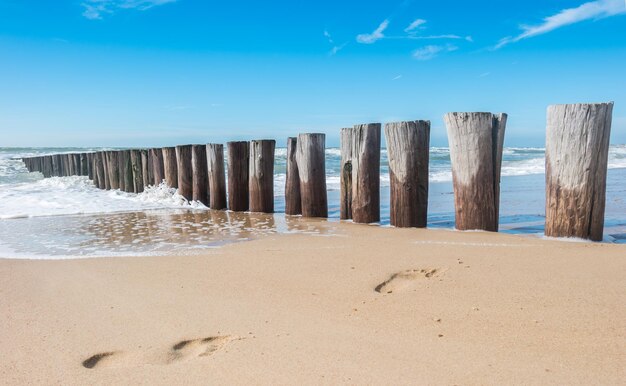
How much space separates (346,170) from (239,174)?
88.3 inches

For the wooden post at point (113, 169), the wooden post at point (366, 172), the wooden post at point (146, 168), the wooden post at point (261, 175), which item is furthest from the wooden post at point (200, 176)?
the wooden post at point (113, 169)

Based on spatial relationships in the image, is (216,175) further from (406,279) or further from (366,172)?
(406,279)

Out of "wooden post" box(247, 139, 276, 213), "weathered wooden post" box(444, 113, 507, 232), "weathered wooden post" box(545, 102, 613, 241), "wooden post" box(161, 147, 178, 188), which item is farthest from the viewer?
"wooden post" box(161, 147, 178, 188)

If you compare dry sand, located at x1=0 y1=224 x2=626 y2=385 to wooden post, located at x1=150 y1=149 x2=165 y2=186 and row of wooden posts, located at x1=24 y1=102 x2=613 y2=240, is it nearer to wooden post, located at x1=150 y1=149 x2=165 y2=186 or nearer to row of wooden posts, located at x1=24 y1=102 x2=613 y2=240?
row of wooden posts, located at x1=24 y1=102 x2=613 y2=240

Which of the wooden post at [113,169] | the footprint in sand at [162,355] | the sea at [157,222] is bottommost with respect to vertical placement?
the sea at [157,222]

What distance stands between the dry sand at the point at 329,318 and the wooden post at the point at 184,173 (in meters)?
4.81

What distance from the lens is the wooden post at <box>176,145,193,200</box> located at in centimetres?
852

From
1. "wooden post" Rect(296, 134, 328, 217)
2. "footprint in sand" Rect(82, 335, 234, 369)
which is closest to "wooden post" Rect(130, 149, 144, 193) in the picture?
"wooden post" Rect(296, 134, 328, 217)

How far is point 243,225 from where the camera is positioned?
5.89m

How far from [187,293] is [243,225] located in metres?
3.01

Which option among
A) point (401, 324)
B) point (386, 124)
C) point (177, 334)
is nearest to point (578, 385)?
point (401, 324)

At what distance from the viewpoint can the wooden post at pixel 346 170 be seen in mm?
5608

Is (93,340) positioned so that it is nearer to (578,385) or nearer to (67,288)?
(67,288)

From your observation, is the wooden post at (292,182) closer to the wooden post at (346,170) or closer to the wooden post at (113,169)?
the wooden post at (346,170)
